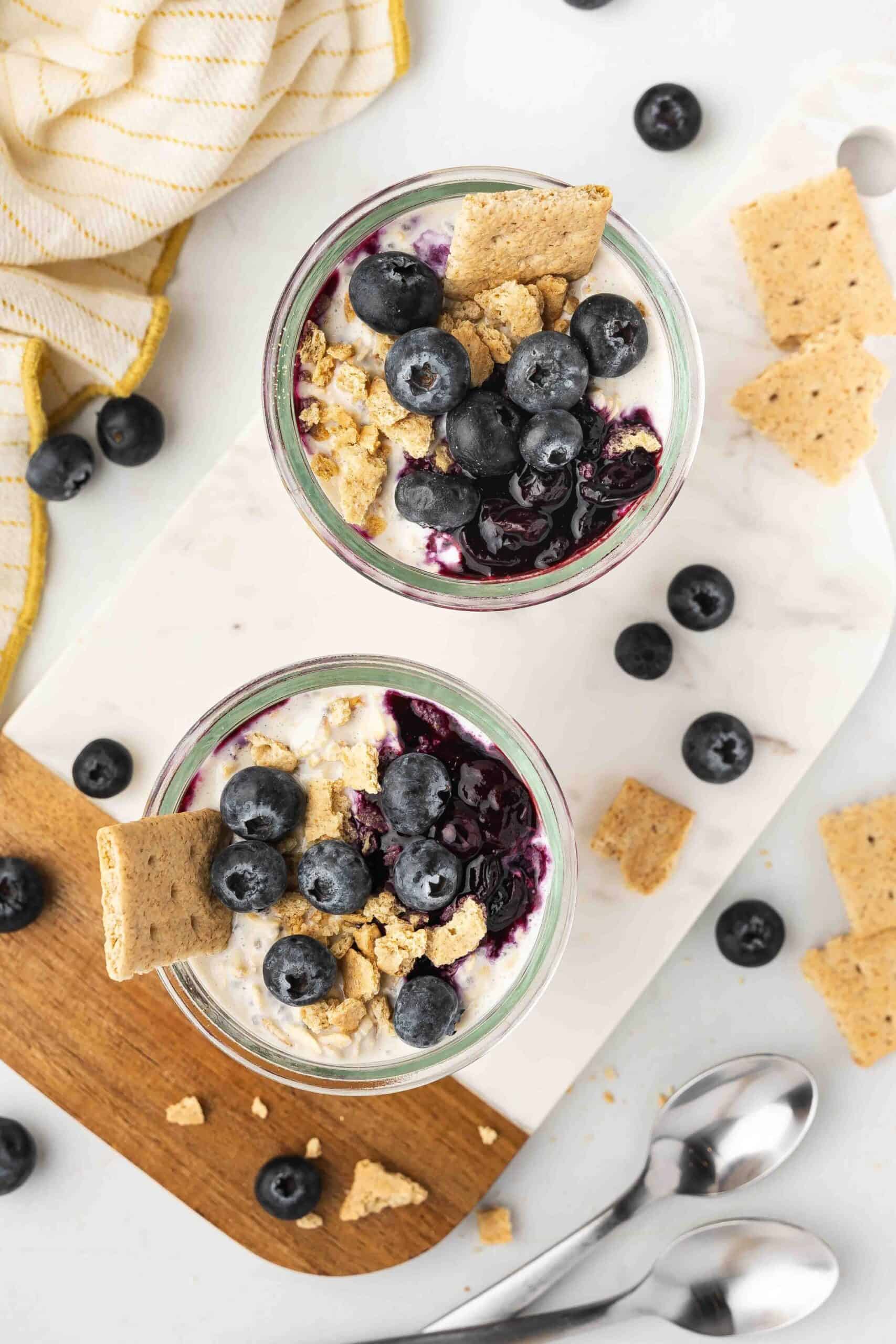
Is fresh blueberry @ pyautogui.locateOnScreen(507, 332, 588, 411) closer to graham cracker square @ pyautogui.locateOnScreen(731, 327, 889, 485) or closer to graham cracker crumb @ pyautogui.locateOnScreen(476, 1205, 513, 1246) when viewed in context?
graham cracker square @ pyautogui.locateOnScreen(731, 327, 889, 485)

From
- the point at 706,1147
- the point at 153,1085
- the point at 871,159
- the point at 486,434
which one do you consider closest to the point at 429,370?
the point at 486,434

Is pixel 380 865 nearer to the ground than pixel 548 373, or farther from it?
nearer to the ground

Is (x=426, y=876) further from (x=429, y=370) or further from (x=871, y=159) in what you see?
(x=871, y=159)

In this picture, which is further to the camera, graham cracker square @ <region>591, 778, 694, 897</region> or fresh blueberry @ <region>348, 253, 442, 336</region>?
graham cracker square @ <region>591, 778, 694, 897</region>

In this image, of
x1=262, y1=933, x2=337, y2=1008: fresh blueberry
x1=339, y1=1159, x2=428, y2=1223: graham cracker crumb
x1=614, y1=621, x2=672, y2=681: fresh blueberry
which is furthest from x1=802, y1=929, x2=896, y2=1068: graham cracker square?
x1=262, y1=933, x2=337, y2=1008: fresh blueberry

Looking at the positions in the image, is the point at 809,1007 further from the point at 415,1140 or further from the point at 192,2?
the point at 192,2

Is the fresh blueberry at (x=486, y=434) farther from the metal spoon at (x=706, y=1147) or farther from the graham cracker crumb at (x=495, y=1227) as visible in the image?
the graham cracker crumb at (x=495, y=1227)

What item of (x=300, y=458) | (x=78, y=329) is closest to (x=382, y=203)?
(x=300, y=458)
